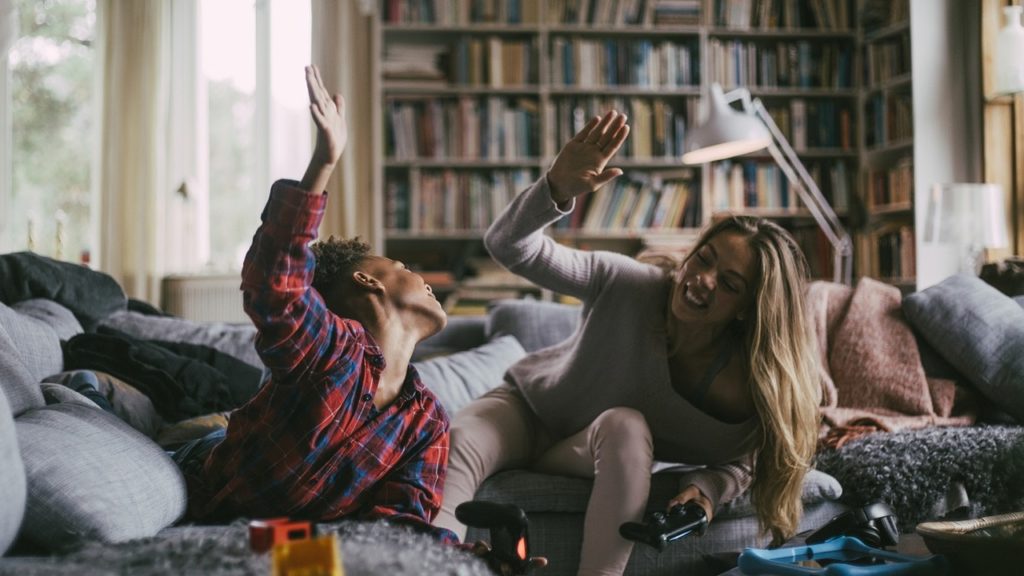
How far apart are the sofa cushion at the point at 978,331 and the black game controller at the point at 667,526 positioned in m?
1.13

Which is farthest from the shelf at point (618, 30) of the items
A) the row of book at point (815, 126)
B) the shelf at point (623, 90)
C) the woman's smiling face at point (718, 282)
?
the woman's smiling face at point (718, 282)

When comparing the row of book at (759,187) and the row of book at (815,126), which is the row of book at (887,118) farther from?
the row of book at (759,187)

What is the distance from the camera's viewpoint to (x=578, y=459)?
1907 millimetres

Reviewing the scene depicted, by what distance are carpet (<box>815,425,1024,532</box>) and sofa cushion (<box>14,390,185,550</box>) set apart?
135 cm

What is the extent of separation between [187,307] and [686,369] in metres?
3.46

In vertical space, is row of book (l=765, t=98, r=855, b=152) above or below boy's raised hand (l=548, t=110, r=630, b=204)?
above

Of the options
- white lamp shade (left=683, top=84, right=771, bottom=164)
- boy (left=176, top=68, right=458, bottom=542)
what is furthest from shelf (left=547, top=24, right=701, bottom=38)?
boy (left=176, top=68, right=458, bottom=542)

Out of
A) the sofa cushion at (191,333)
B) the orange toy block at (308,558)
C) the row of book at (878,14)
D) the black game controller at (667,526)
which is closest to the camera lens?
the orange toy block at (308,558)

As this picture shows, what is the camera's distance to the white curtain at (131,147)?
4770 millimetres

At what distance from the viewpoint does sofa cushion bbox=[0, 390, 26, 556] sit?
1089 millimetres

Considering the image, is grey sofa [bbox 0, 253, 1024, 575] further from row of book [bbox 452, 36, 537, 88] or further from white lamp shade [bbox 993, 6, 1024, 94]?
row of book [bbox 452, 36, 537, 88]

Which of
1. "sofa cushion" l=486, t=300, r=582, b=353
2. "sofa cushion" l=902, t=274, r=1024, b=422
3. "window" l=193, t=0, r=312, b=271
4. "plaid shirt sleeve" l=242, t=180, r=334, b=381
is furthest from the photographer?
"window" l=193, t=0, r=312, b=271

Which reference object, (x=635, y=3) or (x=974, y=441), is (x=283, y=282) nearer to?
(x=974, y=441)

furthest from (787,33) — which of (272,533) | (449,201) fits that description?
(272,533)
